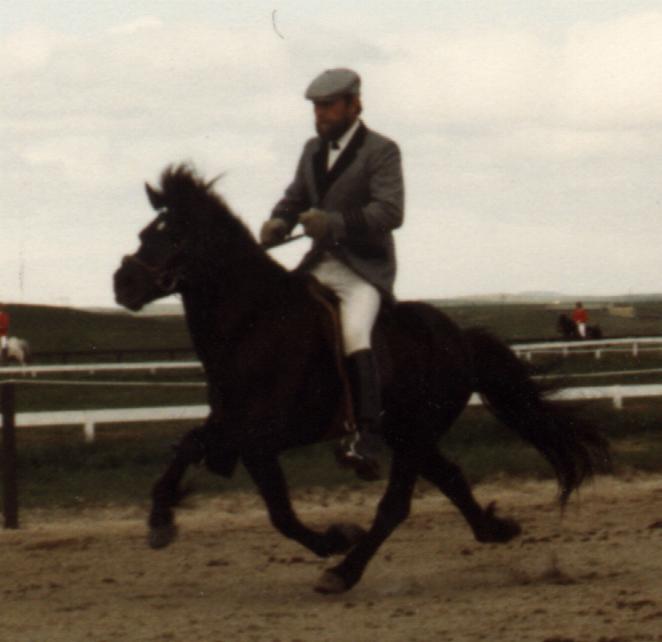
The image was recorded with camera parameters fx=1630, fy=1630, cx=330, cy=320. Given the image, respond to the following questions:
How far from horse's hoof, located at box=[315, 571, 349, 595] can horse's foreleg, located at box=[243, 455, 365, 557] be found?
6.2 inches

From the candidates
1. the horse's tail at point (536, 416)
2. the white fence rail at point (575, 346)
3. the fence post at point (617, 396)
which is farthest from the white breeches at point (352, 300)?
the white fence rail at point (575, 346)

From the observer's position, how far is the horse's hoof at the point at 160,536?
26.0 feet

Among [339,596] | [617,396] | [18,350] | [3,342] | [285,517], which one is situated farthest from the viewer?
[3,342]

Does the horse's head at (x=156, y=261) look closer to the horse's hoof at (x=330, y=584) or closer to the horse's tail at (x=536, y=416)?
the horse's hoof at (x=330, y=584)

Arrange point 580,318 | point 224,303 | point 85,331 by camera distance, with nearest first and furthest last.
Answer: point 224,303 < point 580,318 < point 85,331

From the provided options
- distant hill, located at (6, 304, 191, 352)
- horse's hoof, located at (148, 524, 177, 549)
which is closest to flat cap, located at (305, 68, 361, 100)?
horse's hoof, located at (148, 524, 177, 549)

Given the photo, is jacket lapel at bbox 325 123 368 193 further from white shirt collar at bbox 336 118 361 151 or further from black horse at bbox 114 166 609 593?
black horse at bbox 114 166 609 593

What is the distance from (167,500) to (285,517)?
582 millimetres

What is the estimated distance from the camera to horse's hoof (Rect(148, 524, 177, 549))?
7.93 meters

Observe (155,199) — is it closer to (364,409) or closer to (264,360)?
(264,360)

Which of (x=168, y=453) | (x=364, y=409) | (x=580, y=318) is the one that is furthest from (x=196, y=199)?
(x=580, y=318)

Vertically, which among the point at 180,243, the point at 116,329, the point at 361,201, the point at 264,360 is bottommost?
the point at 116,329

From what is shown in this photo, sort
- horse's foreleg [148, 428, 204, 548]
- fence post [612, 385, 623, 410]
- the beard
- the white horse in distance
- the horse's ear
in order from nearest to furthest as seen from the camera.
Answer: horse's foreleg [148, 428, 204, 548], the horse's ear, the beard, fence post [612, 385, 623, 410], the white horse in distance

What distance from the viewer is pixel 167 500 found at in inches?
313
